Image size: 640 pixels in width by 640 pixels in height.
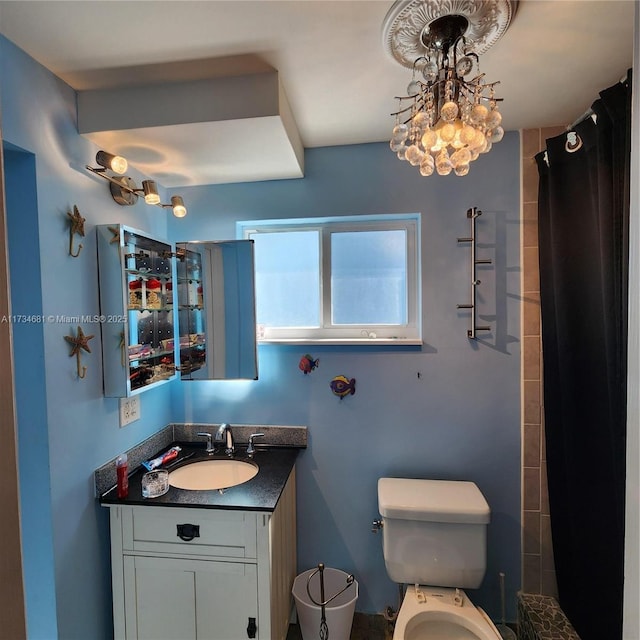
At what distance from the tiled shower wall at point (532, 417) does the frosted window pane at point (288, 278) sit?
101 cm

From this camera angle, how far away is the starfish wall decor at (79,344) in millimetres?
1193

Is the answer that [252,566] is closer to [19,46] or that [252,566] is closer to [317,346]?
[317,346]

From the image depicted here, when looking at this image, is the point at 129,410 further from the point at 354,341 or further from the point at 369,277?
the point at 369,277

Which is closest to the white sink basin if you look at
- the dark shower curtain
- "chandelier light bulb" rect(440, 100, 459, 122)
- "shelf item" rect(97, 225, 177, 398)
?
"shelf item" rect(97, 225, 177, 398)

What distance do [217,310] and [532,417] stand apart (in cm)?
162

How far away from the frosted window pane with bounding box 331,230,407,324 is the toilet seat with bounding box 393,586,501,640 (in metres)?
1.20

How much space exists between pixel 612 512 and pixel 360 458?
0.97 meters

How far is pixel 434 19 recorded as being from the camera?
913mm

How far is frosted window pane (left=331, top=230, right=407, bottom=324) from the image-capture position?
176 centimetres

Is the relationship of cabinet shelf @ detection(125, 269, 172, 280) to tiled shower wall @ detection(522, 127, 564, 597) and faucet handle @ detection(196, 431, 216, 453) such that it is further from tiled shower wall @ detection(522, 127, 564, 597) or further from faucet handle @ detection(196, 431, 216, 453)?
tiled shower wall @ detection(522, 127, 564, 597)

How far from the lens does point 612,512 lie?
116cm

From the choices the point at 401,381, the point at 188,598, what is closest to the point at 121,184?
the point at 401,381

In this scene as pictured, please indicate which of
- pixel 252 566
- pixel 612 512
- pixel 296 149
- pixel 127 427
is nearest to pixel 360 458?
pixel 252 566

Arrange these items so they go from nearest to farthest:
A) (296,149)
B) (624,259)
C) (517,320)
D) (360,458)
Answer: (624,259) < (296,149) < (517,320) < (360,458)
